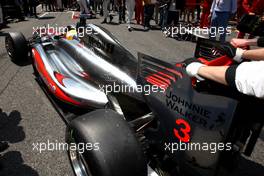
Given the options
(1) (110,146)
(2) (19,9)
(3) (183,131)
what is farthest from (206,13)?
(1) (110,146)

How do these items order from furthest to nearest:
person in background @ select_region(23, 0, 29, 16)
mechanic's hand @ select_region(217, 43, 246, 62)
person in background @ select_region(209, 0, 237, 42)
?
person in background @ select_region(23, 0, 29, 16) < person in background @ select_region(209, 0, 237, 42) < mechanic's hand @ select_region(217, 43, 246, 62)

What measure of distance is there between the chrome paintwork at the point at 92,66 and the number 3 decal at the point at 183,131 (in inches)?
20.2

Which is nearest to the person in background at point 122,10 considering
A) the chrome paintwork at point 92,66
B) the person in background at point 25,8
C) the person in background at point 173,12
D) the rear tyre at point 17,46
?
the person in background at point 173,12

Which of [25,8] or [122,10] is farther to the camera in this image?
[25,8]

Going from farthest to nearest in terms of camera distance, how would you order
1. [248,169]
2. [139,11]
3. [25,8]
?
[25,8] < [139,11] < [248,169]

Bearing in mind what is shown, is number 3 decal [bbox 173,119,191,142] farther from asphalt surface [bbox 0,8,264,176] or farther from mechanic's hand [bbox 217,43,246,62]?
asphalt surface [bbox 0,8,264,176]

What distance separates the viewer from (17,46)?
4895mm

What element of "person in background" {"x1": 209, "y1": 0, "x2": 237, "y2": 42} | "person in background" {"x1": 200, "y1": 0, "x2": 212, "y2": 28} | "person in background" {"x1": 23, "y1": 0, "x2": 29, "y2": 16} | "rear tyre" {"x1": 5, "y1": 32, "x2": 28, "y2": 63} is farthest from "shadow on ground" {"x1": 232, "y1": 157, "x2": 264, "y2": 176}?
"person in background" {"x1": 23, "y1": 0, "x2": 29, "y2": 16}

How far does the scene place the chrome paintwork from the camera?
279 cm

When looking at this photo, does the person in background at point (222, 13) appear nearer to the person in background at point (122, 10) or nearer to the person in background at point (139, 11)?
the person in background at point (139, 11)

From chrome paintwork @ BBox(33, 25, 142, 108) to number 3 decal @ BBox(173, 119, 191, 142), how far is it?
0.51 m

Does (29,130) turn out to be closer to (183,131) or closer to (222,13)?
(183,131)

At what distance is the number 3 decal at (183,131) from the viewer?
177 centimetres

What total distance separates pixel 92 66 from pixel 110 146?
166 centimetres
